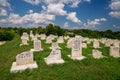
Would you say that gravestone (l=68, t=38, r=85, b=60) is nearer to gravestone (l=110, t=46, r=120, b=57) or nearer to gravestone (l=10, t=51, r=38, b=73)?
gravestone (l=110, t=46, r=120, b=57)

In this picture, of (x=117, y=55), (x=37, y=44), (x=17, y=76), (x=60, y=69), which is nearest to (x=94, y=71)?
(x=60, y=69)

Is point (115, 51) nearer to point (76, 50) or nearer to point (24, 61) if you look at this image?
point (76, 50)

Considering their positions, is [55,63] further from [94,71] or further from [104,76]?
[104,76]

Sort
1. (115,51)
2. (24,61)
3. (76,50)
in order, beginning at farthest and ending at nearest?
(115,51) → (76,50) → (24,61)

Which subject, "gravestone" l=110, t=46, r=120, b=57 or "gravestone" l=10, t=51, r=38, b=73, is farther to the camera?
"gravestone" l=110, t=46, r=120, b=57

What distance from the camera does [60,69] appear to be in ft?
31.7

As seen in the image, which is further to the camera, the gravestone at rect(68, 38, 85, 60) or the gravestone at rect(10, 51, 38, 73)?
the gravestone at rect(68, 38, 85, 60)

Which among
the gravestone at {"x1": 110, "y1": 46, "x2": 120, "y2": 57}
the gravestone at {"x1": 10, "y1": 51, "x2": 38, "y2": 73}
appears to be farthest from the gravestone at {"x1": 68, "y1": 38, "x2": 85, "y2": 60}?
the gravestone at {"x1": 10, "y1": 51, "x2": 38, "y2": 73}

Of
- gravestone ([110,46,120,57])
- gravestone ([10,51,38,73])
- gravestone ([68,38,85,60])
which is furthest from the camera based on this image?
gravestone ([110,46,120,57])

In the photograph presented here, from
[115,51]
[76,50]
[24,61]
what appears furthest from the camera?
[115,51]

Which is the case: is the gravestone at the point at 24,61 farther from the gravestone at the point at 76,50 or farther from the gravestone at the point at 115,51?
the gravestone at the point at 115,51

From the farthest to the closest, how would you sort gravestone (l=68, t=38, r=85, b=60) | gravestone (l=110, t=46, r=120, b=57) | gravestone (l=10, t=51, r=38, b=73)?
gravestone (l=110, t=46, r=120, b=57), gravestone (l=68, t=38, r=85, b=60), gravestone (l=10, t=51, r=38, b=73)

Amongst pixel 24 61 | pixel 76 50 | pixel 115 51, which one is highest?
pixel 76 50

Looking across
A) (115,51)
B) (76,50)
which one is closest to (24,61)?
(76,50)
